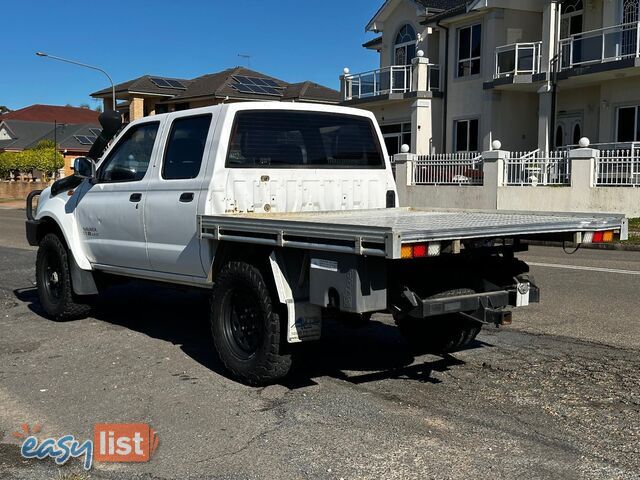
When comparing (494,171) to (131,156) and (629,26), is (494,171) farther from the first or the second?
(131,156)

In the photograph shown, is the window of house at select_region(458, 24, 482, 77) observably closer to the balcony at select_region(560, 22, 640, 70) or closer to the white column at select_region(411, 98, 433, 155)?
the white column at select_region(411, 98, 433, 155)

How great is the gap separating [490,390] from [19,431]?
10.7ft

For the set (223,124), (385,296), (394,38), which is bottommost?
(385,296)

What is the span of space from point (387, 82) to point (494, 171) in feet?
40.9

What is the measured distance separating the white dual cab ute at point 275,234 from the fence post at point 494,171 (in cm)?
1664

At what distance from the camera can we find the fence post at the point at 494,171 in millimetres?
23109

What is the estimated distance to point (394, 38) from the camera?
35906mm

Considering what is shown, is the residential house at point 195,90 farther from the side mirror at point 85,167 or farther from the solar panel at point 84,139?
the side mirror at point 85,167

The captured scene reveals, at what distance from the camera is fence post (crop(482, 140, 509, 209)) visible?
23109 mm

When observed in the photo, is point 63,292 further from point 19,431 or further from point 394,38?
point 394,38

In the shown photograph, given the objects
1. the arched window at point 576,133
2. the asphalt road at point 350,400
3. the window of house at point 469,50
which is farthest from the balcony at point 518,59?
the asphalt road at point 350,400

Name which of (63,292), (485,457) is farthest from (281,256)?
(63,292)

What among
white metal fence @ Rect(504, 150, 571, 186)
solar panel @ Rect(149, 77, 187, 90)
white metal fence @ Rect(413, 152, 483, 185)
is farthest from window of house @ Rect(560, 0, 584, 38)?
solar panel @ Rect(149, 77, 187, 90)

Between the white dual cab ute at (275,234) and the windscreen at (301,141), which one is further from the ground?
the windscreen at (301,141)
